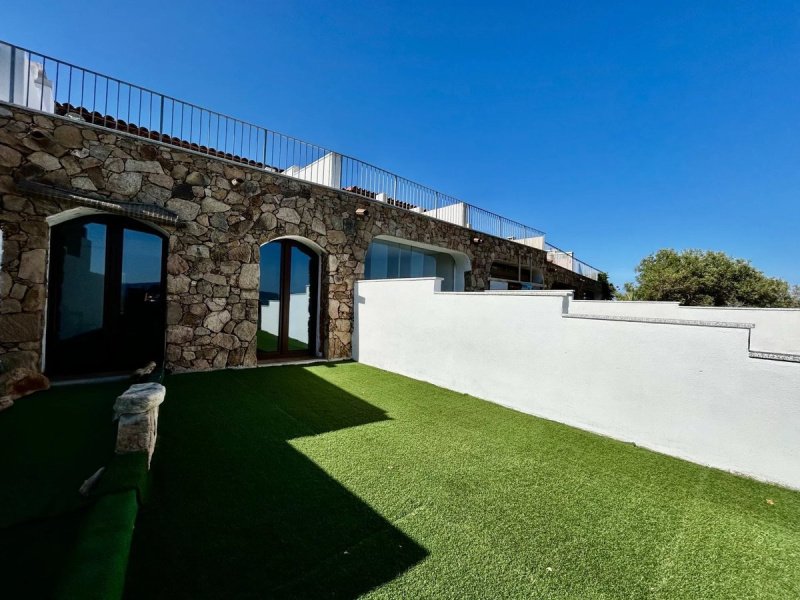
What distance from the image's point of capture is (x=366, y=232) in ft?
26.7

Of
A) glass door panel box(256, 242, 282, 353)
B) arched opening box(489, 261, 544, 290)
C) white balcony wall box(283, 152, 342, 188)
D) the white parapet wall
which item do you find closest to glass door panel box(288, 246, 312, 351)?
glass door panel box(256, 242, 282, 353)

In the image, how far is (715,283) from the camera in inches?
635

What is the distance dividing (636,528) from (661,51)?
438 inches

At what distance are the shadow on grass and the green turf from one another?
3343 millimetres

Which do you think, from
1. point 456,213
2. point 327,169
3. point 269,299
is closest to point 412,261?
point 456,213

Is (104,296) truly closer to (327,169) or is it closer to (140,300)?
(140,300)

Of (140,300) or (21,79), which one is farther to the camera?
(140,300)

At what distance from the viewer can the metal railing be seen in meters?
4.64

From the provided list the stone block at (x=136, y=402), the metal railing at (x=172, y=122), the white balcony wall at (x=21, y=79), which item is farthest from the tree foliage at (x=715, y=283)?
the white balcony wall at (x=21, y=79)

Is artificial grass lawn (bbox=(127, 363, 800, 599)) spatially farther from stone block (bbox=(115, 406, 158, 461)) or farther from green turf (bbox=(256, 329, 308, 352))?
green turf (bbox=(256, 329, 308, 352))

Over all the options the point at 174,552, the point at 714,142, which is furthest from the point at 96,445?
the point at 714,142

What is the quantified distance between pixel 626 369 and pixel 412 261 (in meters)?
7.40

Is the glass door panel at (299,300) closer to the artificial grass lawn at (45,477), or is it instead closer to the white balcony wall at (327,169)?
the white balcony wall at (327,169)

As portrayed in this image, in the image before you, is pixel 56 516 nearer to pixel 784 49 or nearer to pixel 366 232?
pixel 366 232
